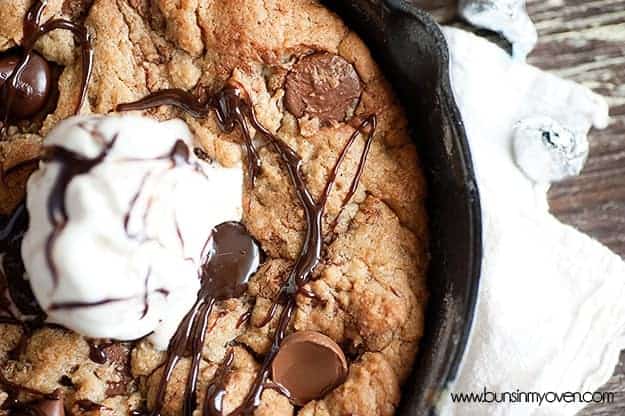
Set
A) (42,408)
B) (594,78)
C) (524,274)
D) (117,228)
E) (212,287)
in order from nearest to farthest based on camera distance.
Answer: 1. (117,228)
2. (42,408)
3. (212,287)
4. (524,274)
5. (594,78)

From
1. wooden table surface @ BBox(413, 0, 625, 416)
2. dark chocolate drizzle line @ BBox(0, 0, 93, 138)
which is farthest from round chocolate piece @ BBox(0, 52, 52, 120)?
wooden table surface @ BBox(413, 0, 625, 416)

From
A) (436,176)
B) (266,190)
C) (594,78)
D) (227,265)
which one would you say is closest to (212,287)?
(227,265)

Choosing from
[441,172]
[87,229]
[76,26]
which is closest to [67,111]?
[76,26]

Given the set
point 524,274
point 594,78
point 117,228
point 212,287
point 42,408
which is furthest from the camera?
point 594,78

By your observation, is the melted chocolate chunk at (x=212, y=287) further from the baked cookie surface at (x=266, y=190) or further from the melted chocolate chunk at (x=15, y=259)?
the melted chocolate chunk at (x=15, y=259)

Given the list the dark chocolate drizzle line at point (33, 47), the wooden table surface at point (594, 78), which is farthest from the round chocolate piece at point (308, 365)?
the wooden table surface at point (594, 78)

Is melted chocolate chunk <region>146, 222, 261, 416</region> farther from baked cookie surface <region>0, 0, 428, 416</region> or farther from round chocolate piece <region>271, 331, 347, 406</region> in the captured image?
round chocolate piece <region>271, 331, 347, 406</region>

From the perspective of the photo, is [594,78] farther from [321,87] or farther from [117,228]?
[117,228]
